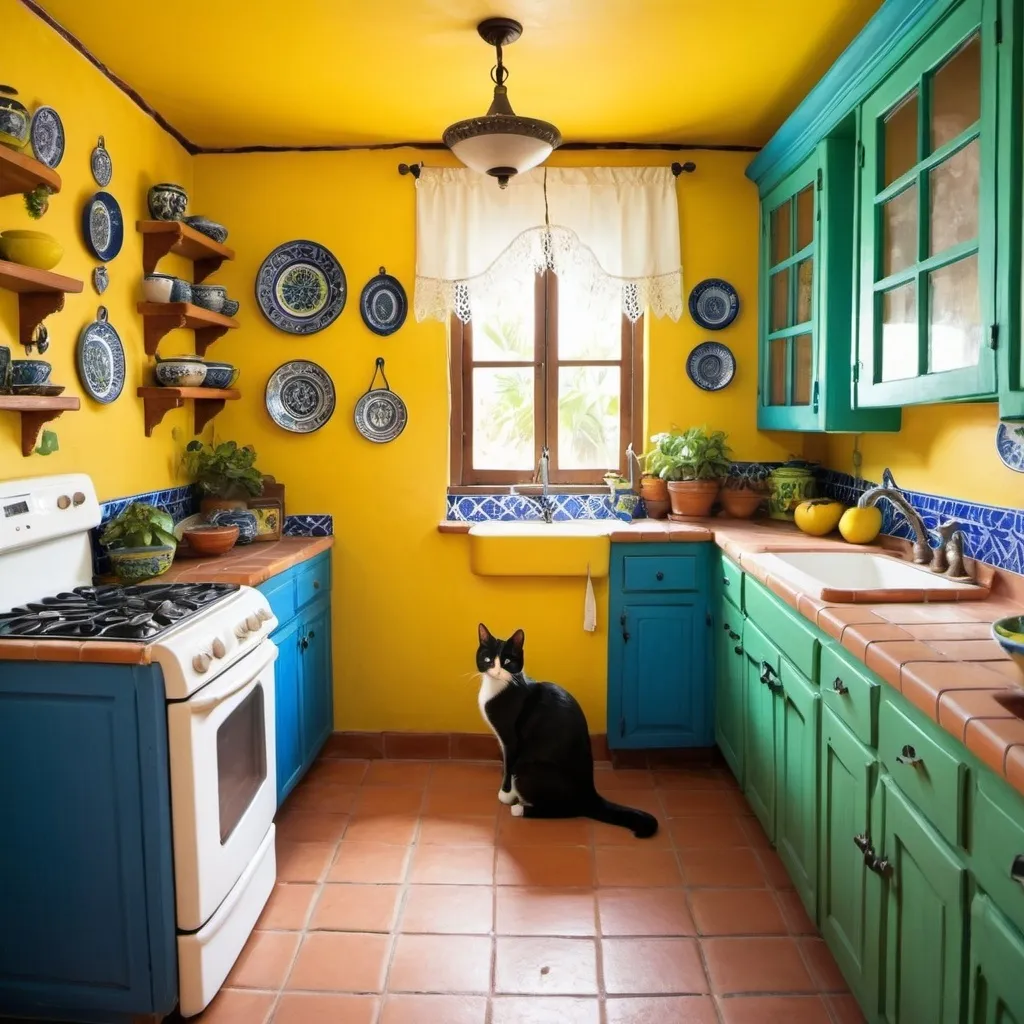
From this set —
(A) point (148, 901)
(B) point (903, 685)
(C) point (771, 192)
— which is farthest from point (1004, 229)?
(A) point (148, 901)

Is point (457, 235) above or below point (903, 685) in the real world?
above

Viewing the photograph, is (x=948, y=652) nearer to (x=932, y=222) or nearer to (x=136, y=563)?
(x=932, y=222)

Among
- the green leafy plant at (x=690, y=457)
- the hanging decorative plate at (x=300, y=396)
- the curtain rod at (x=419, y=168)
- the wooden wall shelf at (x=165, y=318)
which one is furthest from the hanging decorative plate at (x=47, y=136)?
the green leafy plant at (x=690, y=457)

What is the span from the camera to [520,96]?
2994 millimetres

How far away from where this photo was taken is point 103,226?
2.70 metres

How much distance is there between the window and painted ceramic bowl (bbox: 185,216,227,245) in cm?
95

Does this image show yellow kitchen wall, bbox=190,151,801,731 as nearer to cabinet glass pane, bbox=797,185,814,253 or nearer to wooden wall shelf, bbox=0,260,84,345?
cabinet glass pane, bbox=797,185,814,253

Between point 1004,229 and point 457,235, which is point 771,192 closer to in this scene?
point 457,235

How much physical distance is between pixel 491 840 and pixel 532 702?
464 mm

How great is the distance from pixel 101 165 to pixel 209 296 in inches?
23.8

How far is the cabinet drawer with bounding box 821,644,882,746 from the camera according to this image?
1762 mm

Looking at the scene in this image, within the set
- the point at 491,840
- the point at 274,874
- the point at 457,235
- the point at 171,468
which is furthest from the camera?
the point at 457,235

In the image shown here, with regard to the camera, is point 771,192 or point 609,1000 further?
point 771,192

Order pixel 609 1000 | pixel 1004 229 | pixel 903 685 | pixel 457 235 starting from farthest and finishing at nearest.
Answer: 1. pixel 457 235
2. pixel 609 1000
3. pixel 1004 229
4. pixel 903 685
